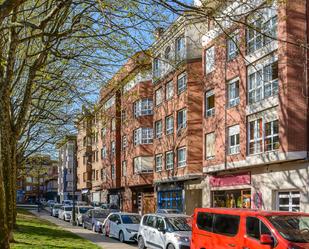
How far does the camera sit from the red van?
36.9 ft

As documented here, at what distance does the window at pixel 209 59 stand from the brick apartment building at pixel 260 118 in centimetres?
6

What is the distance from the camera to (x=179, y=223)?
18.4 meters

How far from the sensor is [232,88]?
3219cm

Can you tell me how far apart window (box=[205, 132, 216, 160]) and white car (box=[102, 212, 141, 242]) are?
9.70m

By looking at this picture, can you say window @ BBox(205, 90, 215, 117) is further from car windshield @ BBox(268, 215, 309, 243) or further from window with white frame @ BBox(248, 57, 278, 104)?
car windshield @ BBox(268, 215, 309, 243)

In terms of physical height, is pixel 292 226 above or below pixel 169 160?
below

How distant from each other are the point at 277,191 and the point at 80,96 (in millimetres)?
12249

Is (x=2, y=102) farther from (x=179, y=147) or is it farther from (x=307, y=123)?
(x=179, y=147)

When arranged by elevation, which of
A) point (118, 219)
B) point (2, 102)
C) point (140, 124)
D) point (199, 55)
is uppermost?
point (199, 55)

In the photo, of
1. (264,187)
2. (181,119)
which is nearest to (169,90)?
(181,119)

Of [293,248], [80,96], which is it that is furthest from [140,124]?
[293,248]

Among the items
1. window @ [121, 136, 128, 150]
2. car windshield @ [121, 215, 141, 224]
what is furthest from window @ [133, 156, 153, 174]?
car windshield @ [121, 215, 141, 224]

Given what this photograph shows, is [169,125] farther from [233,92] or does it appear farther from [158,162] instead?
[233,92]

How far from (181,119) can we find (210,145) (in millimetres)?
5662
